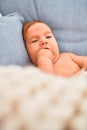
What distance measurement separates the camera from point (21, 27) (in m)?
1.38

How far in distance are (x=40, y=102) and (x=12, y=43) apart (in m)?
1.06

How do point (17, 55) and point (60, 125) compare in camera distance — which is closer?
point (60, 125)

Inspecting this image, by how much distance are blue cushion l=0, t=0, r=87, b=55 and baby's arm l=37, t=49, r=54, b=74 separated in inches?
7.6

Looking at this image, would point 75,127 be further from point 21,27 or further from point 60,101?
point 21,27

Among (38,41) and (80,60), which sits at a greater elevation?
(38,41)

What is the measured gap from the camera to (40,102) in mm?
183

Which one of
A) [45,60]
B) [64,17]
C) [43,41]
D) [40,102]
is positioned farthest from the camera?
[64,17]

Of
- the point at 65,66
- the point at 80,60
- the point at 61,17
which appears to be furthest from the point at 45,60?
the point at 61,17

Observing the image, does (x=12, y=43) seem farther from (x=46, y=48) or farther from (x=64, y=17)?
(x=64, y=17)

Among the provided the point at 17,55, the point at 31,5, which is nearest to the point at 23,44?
the point at 17,55

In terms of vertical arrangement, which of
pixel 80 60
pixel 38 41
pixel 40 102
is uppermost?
pixel 40 102

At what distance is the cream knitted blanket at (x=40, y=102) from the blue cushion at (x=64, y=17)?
1.23m

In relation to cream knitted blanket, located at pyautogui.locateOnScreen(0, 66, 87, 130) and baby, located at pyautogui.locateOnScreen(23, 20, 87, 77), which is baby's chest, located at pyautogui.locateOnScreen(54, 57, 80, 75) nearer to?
baby, located at pyautogui.locateOnScreen(23, 20, 87, 77)

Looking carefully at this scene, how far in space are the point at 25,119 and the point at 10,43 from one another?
105 cm
